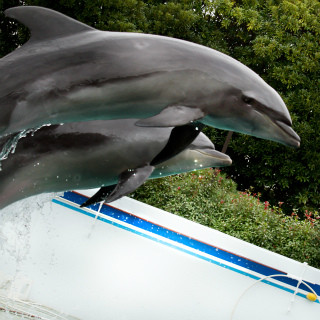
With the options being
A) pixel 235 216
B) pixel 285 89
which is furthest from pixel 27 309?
pixel 285 89

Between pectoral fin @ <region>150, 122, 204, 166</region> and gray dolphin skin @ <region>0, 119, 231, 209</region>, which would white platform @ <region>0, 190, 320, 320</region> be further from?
pectoral fin @ <region>150, 122, 204, 166</region>

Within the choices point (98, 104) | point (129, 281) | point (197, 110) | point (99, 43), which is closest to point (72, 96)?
point (98, 104)

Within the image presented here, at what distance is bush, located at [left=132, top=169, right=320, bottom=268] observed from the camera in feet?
22.1

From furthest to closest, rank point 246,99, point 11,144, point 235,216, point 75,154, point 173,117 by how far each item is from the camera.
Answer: point 235,216
point 75,154
point 11,144
point 246,99
point 173,117

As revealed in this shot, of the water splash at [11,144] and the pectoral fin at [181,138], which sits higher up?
the pectoral fin at [181,138]

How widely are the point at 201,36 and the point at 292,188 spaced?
13.0ft

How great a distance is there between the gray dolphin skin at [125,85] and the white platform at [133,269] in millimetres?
3342

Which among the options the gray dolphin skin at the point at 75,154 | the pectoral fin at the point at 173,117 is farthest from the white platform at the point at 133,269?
the pectoral fin at the point at 173,117

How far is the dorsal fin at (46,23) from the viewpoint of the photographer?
2.63m

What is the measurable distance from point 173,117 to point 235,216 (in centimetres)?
486

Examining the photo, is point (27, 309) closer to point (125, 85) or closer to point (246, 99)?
point (125, 85)

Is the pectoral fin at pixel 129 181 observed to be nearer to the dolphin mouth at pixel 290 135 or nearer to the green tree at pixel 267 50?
the dolphin mouth at pixel 290 135

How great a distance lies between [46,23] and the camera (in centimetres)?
267

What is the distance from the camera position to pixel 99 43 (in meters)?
2.56
